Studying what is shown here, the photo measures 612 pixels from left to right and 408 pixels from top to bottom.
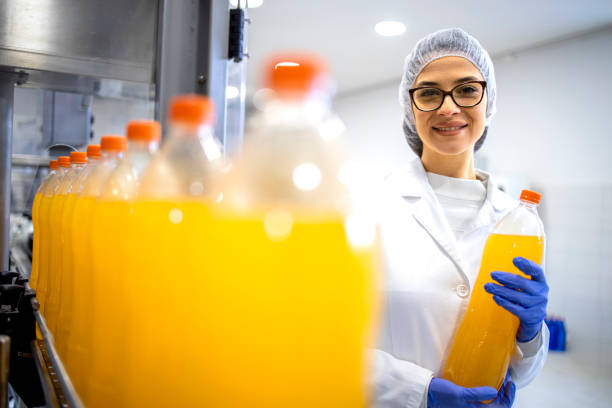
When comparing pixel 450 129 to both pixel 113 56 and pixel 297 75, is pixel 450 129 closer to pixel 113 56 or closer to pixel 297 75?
pixel 113 56

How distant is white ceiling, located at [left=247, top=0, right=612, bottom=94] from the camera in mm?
3143

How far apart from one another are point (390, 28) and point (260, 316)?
3.68m

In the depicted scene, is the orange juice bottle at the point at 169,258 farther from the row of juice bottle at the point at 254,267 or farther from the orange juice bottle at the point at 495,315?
the orange juice bottle at the point at 495,315

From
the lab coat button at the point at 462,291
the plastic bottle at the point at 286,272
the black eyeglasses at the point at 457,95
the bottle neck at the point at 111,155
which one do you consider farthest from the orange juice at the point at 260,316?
the black eyeglasses at the point at 457,95

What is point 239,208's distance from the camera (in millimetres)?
347

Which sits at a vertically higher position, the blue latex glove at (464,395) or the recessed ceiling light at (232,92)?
the recessed ceiling light at (232,92)

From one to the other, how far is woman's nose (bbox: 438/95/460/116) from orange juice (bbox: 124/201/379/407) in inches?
34.6

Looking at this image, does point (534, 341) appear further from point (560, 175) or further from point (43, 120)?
point (560, 175)

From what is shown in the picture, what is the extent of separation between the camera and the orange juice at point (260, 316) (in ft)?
1.10

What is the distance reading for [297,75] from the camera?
1.08ft

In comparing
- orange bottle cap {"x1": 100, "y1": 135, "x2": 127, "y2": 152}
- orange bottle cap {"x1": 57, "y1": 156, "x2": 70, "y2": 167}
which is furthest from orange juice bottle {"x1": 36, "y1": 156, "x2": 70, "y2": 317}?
orange bottle cap {"x1": 100, "y1": 135, "x2": 127, "y2": 152}

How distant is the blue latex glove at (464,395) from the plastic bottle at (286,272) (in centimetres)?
58

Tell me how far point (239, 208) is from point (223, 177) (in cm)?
6

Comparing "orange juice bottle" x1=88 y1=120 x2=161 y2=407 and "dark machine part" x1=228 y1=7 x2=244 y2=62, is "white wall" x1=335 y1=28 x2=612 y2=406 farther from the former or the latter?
"orange juice bottle" x1=88 y1=120 x2=161 y2=407
